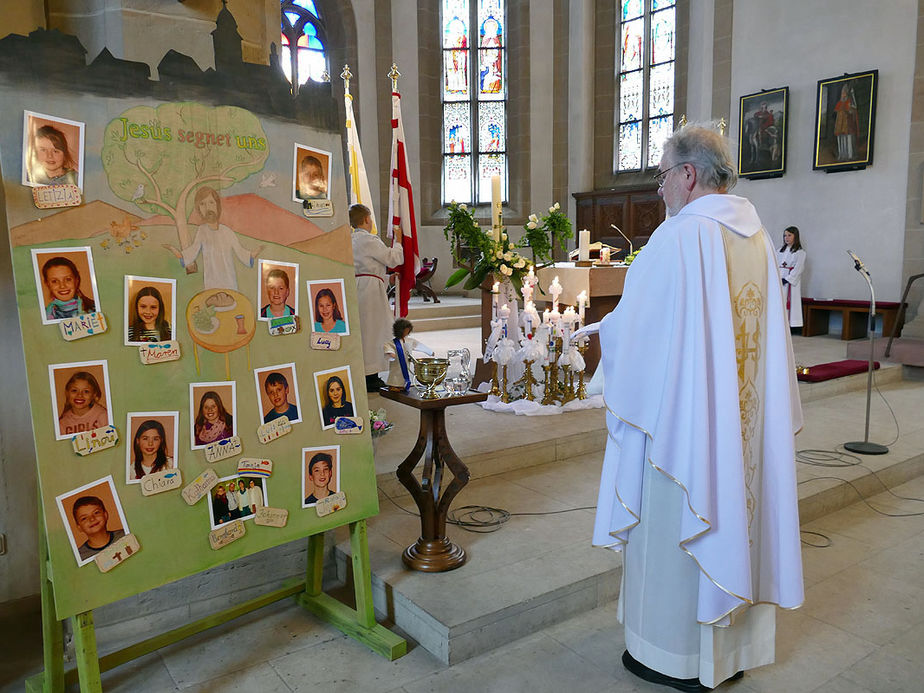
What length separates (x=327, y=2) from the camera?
1198 centimetres

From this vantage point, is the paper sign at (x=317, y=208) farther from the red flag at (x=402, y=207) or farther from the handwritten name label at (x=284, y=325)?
the red flag at (x=402, y=207)

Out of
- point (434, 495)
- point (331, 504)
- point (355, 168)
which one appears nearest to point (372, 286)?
point (355, 168)

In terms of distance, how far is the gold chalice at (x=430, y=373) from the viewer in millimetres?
3037

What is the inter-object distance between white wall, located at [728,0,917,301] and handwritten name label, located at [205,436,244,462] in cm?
927

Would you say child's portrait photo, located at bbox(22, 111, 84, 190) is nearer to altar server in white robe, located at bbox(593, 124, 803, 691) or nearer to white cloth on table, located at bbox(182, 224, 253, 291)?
white cloth on table, located at bbox(182, 224, 253, 291)

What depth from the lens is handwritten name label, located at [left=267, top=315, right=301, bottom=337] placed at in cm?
248

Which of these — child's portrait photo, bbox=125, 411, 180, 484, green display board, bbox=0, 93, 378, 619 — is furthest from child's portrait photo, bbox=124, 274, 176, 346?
child's portrait photo, bbox=125, 411, 180, 484

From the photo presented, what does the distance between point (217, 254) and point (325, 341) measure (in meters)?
0.48

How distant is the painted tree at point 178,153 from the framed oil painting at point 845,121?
9196 mm

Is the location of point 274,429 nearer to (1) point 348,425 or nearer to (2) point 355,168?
(1) point 348,425

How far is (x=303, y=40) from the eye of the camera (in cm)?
1223

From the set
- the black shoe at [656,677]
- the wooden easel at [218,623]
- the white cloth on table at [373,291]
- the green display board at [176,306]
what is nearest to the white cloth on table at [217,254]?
the green display board at [176,306]

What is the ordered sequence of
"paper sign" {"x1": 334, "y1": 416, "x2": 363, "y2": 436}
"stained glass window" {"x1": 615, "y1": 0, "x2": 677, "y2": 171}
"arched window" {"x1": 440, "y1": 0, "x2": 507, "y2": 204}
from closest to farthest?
"paper sign" {"x1": 334, "y1": 416, "x2": 363, "y2": 436}, "stained glass window" {"x1": 615, "y1": 0, "x2": 677, "y2": 171}, "arched window" {"x1": 440, "y1": 0, "x2": 507, "y2": 204}

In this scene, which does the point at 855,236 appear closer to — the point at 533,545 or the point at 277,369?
the point at 533,545
